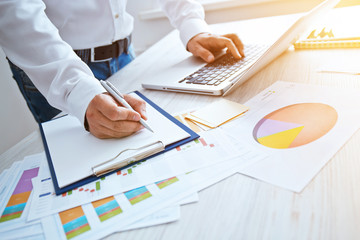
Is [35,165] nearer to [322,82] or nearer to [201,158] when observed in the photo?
[201,158]

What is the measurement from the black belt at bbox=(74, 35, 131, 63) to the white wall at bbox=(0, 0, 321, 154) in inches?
32.1

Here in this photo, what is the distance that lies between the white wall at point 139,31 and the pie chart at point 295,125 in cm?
138

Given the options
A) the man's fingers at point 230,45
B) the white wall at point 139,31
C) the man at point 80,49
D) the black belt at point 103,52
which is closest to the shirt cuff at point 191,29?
the man at point 80,49

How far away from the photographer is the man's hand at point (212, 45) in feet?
2.77

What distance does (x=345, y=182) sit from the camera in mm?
378

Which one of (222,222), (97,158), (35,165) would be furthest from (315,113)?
(35,165)

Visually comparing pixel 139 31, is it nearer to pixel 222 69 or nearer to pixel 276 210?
pixel 222 69

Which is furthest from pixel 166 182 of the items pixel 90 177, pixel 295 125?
pixel 295 125

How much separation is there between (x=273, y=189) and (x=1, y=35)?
72 cm

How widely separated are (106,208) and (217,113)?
314 millimetres

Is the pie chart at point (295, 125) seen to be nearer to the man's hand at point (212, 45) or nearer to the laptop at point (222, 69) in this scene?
the laptop at point (222, 69)

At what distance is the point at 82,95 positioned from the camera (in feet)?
2.04

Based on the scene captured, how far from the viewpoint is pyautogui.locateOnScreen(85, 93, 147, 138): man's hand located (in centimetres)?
56

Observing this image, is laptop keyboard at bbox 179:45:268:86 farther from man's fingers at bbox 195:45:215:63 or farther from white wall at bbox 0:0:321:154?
white wall at bbox 0:0:321:154
